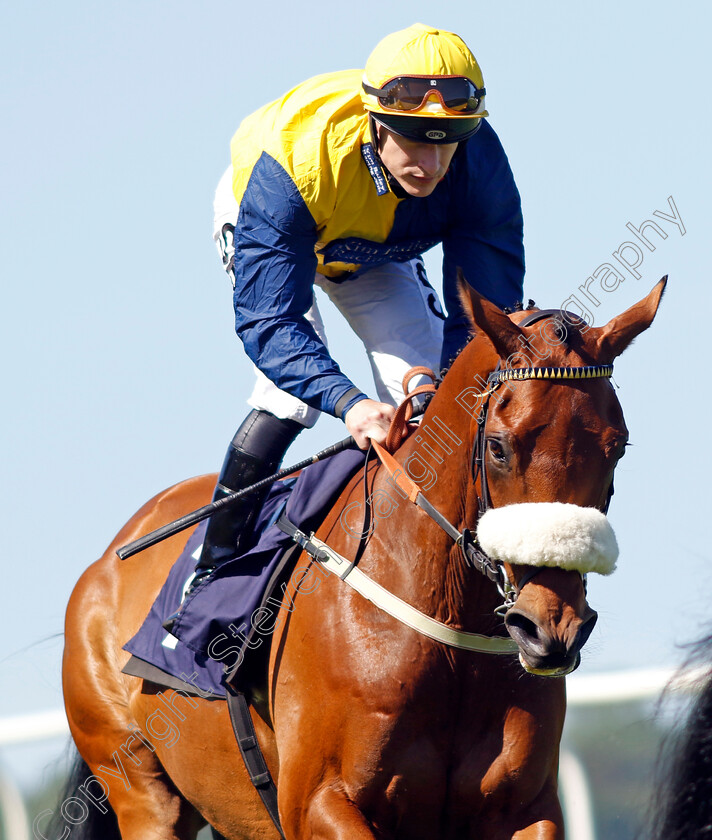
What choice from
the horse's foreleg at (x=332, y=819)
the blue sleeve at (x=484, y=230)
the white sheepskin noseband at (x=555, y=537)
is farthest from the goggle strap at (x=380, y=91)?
the horse's foreleg at (x=332, y=819)

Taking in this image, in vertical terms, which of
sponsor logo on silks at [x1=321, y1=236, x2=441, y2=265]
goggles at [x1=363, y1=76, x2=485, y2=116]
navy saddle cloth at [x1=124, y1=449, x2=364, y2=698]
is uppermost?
goggles at [x1=363, y1=76, x2=485, y2=116]

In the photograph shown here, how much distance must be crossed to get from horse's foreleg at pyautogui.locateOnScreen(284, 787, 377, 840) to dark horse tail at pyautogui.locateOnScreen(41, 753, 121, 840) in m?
2.08

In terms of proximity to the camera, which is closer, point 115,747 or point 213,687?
point 213,687

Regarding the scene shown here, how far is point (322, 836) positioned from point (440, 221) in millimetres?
2122

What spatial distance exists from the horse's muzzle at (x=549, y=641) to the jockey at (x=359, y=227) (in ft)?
2.97

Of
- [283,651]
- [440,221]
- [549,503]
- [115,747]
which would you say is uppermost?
[440,221]

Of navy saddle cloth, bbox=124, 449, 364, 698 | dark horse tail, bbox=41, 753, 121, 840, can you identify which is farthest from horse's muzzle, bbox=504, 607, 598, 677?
dark horse tail, bbox=41, 753, 121, 840

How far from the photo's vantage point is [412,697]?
3533 mm

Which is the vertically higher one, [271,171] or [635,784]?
[271,171]

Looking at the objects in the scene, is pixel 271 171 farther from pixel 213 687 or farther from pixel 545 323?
pixel 213 687

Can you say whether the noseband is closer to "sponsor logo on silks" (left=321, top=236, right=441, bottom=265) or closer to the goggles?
the goggles

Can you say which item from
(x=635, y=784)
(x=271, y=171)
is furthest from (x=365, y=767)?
(x=635, y=784)

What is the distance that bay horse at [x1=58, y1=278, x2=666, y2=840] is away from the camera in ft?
10.4

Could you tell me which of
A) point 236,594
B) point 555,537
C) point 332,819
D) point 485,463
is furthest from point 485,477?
point 236,594
